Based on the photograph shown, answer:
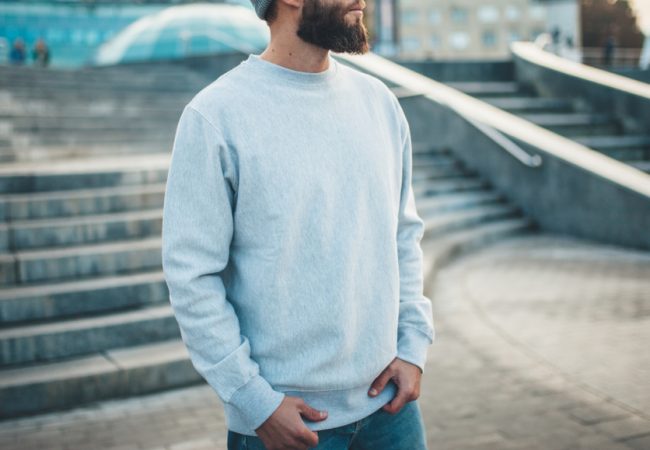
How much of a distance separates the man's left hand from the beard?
34.3 inches

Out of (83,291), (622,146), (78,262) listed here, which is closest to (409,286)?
(83,291)

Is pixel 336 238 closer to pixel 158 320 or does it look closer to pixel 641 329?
pixel 158 320

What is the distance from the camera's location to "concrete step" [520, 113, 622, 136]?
40.1ft

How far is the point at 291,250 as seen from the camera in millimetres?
1763

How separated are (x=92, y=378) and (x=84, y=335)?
0.47 metres

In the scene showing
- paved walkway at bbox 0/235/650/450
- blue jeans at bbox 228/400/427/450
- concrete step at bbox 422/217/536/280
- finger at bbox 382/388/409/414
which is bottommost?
concrete step at bbox 422/217/536/280

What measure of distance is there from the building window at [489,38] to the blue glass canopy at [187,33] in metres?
66.9

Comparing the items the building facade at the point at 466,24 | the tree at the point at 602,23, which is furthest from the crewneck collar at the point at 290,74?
the building facade at the point at 466,24

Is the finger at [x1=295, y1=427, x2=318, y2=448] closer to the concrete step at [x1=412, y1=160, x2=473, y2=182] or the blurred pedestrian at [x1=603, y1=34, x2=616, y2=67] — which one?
the concrete step at [x1=412, y1=160, x2=473, y2=182]

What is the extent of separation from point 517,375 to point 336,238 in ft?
9.80

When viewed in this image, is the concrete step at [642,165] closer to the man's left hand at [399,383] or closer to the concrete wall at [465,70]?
the concrete wall at [465,70]

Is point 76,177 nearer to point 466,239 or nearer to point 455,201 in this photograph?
point 466,239

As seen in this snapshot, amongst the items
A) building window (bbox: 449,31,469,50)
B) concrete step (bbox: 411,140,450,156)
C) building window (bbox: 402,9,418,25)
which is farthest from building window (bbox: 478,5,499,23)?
concrete step (bbox: 411,140,450,156)

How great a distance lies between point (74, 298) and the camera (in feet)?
15.9
